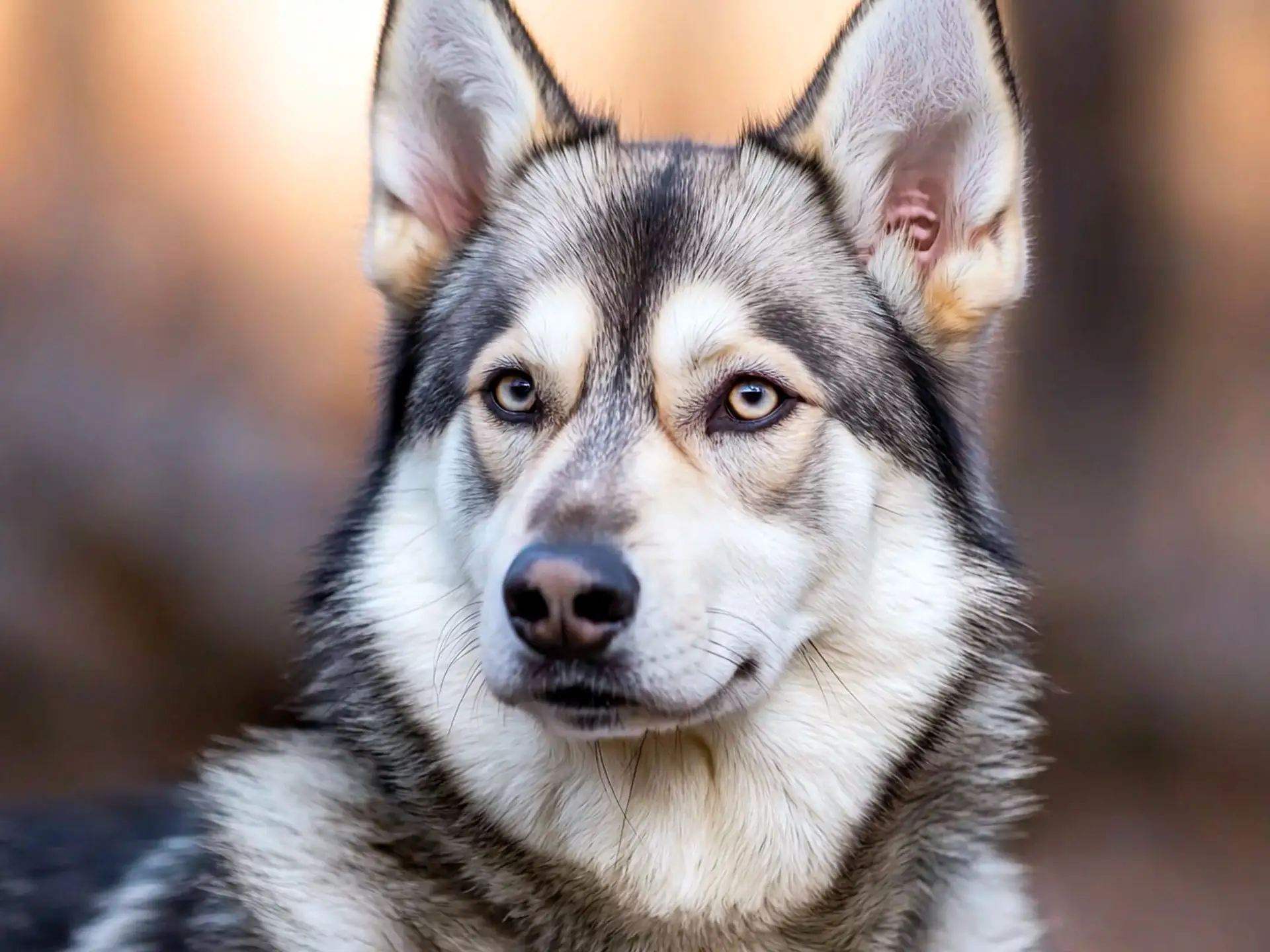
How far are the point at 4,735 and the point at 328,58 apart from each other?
1.60 meters

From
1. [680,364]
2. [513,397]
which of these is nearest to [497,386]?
[513,397]

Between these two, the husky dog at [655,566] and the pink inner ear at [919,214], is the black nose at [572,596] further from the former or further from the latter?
the pink inner ear at [919,214]

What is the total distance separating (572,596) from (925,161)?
816 millimetres

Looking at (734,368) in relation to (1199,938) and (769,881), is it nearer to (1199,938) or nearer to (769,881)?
(769,881)

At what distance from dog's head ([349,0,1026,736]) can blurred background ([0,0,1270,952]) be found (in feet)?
3.24

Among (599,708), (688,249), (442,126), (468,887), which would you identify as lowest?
(468,887)

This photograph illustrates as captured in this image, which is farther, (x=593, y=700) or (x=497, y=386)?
(x=497, y=386)

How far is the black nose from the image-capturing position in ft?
3.66

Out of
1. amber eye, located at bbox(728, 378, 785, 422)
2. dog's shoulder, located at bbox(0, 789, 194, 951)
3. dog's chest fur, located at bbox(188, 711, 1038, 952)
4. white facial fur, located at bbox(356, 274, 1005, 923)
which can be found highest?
amber eye, located at bbox(728, 378, 785, 422)

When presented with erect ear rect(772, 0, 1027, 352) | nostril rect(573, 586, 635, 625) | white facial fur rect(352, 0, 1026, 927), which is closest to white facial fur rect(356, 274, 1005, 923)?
white facial fur rect(352, 0, 1026, 927)

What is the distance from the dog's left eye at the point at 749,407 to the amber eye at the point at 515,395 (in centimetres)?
21

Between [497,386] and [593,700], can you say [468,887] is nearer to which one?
[593,700]

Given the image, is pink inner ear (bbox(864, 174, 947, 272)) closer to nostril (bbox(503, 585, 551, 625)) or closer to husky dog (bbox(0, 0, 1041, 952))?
husky dog (bbox(0, 0, 1041, 952))

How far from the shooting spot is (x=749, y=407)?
1382mm
